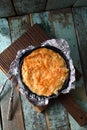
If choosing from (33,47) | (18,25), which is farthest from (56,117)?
(18,25)

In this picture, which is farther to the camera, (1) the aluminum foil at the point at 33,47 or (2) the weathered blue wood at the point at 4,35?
(2) the weathered blue wood at the point at 4,35

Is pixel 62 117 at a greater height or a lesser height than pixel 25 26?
lesser

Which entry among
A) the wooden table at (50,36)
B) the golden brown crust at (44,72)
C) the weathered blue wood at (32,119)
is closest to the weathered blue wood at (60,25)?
the wooden table at (50,36)

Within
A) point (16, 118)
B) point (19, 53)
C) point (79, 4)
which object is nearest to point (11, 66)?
point (19, 53)

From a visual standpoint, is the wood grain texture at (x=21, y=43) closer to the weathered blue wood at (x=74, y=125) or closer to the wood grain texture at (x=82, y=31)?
the wood grain texture at (x=82, y=31)

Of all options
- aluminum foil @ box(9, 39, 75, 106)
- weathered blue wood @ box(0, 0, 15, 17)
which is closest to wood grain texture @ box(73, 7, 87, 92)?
aluminum foil @ box(9, 39, 75, 106)

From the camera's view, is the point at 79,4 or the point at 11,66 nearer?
the point at 11,66

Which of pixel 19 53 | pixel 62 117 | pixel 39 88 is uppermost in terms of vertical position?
pixel 19 53

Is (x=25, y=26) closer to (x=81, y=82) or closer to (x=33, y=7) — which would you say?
(x=33, y=7)
